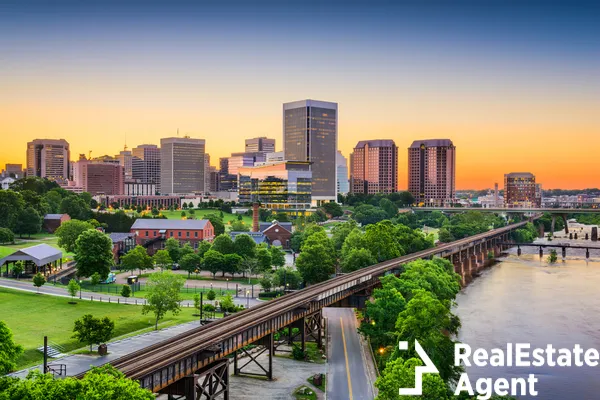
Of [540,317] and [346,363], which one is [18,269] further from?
[540,317]

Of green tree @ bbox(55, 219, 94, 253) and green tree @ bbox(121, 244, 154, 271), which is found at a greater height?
green tree @ bbox(55, 219, 94, 253)

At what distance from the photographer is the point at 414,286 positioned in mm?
68188

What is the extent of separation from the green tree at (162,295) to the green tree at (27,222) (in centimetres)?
8335

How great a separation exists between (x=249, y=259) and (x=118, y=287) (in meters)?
27.0

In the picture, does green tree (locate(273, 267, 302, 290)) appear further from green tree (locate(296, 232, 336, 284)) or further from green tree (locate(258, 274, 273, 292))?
green tree (locate(296, 232, 336, 284))

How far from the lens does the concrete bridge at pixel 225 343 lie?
40625 mm

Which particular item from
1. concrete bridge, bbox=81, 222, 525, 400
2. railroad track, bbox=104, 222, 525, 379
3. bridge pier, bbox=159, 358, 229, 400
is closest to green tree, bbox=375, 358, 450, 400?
bridge pier, bbox=159, 358, 229, 400

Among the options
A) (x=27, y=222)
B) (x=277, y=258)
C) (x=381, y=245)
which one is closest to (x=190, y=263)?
(x=277, y=258)

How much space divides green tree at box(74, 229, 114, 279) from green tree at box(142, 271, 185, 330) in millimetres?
29920

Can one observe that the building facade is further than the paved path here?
Yes

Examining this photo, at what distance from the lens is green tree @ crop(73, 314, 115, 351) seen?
56.1m

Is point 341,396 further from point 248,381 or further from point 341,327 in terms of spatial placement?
point 341,327

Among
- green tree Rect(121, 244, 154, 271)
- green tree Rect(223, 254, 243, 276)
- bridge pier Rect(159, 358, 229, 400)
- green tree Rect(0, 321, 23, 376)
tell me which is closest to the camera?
green tree Rect(0, 321, 23, 376)

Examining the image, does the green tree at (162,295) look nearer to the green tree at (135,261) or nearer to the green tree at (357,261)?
the green tree at (135,261)
